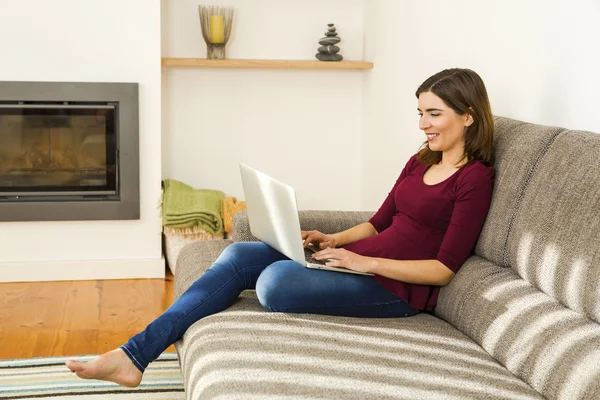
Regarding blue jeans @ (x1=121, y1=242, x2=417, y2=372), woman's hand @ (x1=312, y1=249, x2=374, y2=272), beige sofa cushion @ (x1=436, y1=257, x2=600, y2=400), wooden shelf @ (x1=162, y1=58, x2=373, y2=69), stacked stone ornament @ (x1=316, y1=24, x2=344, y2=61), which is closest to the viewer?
beige sofa cushion @ (x1=436, y1=257, x2=600, y2=400)

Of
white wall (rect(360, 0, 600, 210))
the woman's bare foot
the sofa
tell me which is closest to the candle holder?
white wall (rect(360, 0, 600, 210))

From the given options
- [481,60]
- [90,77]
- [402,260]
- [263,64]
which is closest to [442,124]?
[402,260]

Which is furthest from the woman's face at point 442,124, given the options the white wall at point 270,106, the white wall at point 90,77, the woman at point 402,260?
the white wall at point 270,106

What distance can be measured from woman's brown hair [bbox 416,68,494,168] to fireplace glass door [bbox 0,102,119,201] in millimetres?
2129

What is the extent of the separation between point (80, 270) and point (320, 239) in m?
1.84

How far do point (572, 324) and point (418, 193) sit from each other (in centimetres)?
76

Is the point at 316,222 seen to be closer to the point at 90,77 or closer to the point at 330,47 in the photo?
the point at 90,77

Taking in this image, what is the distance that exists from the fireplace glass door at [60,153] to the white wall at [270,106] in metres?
0.45

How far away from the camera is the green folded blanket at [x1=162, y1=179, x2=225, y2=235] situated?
4.12 m

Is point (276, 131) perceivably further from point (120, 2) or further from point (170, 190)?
point (120, 2)

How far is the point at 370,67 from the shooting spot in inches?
177

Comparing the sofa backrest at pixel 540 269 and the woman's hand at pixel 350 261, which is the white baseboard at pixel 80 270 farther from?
the sofa backrest at pixel 540 269

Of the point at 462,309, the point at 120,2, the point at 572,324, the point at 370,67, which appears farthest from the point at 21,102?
the point at 572,324

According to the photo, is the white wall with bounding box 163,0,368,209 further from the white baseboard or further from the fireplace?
the white baseboard
